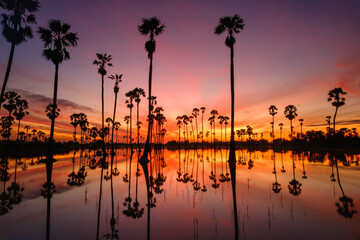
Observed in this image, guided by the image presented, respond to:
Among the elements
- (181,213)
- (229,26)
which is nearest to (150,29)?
(229,26)

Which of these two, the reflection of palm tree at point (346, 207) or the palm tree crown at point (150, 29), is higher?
the palm tree crown at point (150, 29)

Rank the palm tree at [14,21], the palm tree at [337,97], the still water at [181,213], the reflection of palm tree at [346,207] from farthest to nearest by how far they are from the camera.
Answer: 1. the palm tree at [337,97]
2. the palm tree at [14,21]
3. the reflection of palm tree at [346,207]
4. the still water at [181,213]

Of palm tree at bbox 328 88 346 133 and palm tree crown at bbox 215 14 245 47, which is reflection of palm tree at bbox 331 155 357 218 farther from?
palm tree at bbox 328 88 346 133

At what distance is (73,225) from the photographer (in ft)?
19.5

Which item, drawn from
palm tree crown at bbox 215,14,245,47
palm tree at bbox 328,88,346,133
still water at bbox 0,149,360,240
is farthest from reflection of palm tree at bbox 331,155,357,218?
palm tree at bbox 328,88,346,133

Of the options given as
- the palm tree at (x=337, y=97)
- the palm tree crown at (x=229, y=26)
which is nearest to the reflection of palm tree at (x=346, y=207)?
the palm tree crown at (x=229, y=26)

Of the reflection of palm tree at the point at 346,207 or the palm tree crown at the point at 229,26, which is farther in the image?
the palm tree crown at the point at 229,26

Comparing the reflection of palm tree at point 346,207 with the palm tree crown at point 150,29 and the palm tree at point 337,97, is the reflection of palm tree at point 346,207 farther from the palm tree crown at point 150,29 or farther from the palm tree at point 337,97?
the palm tree at point 337,97

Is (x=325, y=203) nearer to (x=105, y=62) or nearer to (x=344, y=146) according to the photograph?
(x=105, y=62)

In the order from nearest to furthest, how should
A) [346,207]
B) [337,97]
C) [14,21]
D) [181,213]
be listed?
[181,213] < [346,207] < [14,21] < [337,97]

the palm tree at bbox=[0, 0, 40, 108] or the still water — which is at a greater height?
the palm tree at bbox=[0, 0, 40, 108]

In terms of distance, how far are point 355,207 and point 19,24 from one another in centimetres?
3237

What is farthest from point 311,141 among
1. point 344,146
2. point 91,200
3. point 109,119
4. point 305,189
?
point 91,200

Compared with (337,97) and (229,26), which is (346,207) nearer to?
(229,26)
